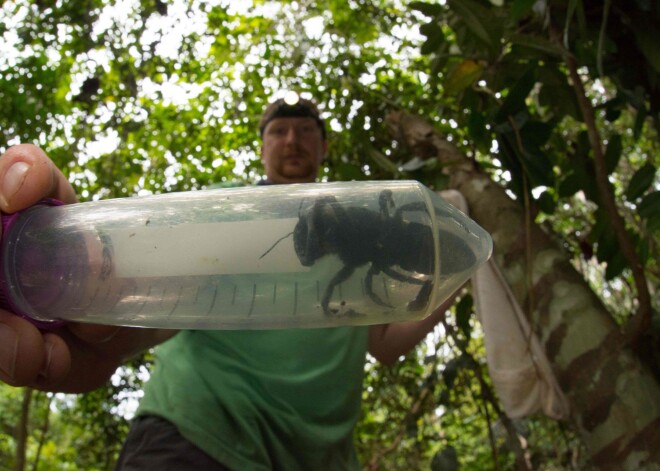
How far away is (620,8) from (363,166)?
3.89 ft

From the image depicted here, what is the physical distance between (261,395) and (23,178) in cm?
73

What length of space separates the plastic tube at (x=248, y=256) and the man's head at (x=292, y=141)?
90cm

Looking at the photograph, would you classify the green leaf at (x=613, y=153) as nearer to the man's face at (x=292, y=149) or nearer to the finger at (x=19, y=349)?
the man's face at (x=292, y=149)

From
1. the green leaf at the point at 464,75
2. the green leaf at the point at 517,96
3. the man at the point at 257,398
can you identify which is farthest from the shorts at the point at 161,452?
the green leaf at the point at 464,75

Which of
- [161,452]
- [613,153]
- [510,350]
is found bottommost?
[510,350]

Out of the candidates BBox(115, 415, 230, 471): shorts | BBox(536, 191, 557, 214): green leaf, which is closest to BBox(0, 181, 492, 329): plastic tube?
BBox(115, 415, 230, 471): shorts

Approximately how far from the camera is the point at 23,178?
0.62 m

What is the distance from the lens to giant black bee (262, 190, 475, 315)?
65 centimetres

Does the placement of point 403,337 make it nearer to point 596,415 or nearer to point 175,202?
point 596,415

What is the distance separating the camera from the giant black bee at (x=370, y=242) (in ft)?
2.15

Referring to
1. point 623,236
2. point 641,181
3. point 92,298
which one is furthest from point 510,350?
point 92,298

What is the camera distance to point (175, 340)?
51.9 inches

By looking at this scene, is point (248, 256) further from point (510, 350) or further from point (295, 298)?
point (510, 350)

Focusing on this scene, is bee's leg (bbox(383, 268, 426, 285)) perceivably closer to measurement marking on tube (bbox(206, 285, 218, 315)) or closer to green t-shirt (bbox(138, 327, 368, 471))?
measurement marking on tube (bbox(206, 285, 218, 315))
